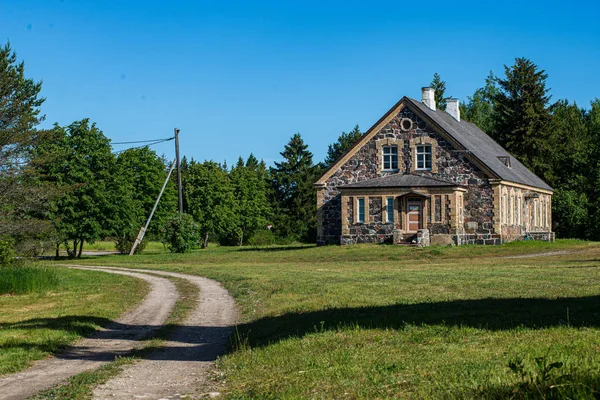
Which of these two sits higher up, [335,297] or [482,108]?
[482,108]

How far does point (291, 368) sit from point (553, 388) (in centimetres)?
428

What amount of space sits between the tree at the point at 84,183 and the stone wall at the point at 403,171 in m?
16.6

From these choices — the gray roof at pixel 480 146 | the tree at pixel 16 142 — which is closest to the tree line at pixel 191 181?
the tree at pixel 16 142

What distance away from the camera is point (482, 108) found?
106 m

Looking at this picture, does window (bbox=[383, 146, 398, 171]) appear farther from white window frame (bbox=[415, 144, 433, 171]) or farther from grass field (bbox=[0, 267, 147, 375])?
grass field (bbox=[0, 267, 147, 375])

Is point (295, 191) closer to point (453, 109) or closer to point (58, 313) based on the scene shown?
point (453, 109)

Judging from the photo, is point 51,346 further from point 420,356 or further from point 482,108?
point 482,108

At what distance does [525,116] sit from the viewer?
73188 mm

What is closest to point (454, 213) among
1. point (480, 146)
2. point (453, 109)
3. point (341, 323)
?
point (480, 146)

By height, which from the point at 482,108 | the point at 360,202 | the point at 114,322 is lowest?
the point at 114,322

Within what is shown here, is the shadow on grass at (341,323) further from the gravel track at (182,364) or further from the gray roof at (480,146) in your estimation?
the gray roof at (480,146)


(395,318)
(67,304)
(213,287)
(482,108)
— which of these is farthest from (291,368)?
(482,108)

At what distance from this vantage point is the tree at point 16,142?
42438mm

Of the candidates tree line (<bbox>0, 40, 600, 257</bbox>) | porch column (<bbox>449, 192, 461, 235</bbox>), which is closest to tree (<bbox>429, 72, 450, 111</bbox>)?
tree line (<bbox>0, 40, 600, 257</bbox>)
